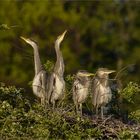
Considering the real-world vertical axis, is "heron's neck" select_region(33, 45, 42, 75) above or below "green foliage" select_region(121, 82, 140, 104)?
above

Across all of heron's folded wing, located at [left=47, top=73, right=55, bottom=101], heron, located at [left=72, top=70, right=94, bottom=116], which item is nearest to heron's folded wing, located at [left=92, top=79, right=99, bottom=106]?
heron, located at [left=72, top=70, right=94, bottom=116]

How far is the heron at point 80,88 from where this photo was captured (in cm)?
1598

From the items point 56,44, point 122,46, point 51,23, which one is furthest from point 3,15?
point 56,44

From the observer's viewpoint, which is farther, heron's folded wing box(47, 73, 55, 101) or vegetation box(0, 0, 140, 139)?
vegetation box(0, 0, 140, 139)

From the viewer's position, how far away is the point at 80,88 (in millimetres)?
15984

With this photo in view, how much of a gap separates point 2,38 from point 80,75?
29.9 m

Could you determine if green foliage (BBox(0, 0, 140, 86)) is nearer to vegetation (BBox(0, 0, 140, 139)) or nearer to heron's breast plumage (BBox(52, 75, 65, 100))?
vegetation (BBox(0, 0, 140, 139))

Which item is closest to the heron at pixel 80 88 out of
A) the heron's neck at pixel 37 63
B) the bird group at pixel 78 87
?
the bird group at pixel 78 87

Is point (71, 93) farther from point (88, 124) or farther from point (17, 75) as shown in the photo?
point (17, 75)

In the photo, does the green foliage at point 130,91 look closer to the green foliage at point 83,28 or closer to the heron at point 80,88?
the heron at point 80,88

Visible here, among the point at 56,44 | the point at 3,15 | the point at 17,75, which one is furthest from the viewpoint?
the point at 3,15

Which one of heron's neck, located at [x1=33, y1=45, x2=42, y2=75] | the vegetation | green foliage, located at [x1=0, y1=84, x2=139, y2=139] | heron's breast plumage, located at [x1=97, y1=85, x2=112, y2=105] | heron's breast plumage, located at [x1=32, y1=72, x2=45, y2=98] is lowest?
green foliage, located at [x1=0, y1=84, x2=139, y2=139]

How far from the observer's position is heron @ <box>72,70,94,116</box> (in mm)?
15984

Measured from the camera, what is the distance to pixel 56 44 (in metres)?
17.7
